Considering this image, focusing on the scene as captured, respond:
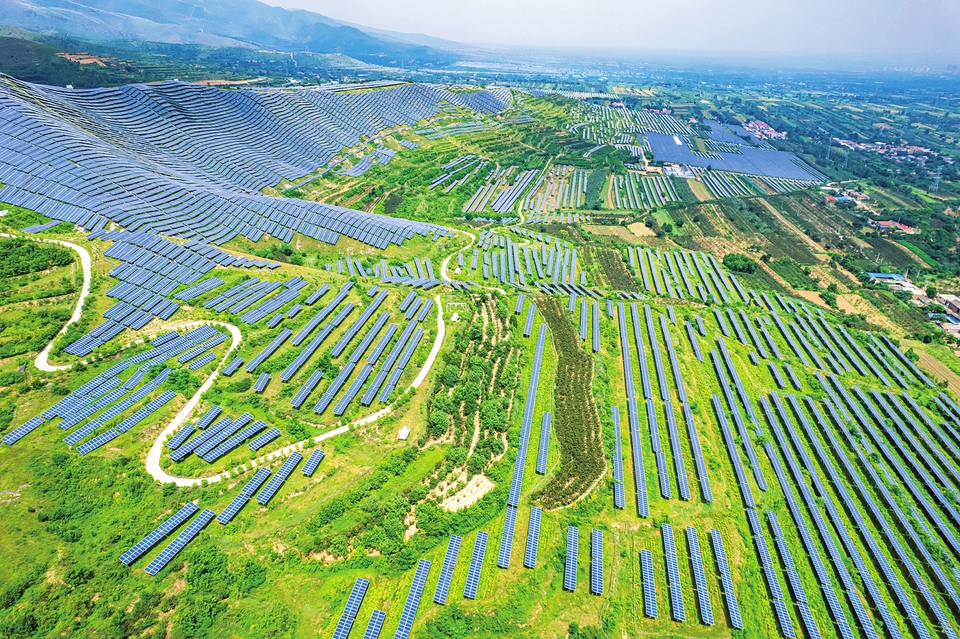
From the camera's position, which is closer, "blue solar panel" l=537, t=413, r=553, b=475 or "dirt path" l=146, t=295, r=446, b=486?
"dirt path" l=146, t=295, r=446, b=486

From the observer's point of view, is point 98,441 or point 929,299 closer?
point 98,441

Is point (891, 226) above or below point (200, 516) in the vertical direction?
above

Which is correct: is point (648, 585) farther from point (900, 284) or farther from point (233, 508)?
point (900, 284)

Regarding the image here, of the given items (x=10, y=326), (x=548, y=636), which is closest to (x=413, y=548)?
(x=548, y=636)

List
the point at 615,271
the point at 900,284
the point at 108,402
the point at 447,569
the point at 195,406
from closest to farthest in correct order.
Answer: the point at 447,569, the point at 108,402, the point at 195,406, the point at 615,271, the point at 900,284

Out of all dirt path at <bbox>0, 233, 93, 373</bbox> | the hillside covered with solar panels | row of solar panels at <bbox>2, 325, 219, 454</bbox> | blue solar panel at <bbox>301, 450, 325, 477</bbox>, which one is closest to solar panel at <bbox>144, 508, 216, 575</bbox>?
the hillside covered with solar panels

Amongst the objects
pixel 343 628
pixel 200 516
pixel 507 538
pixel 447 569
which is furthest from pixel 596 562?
pixel 200 516

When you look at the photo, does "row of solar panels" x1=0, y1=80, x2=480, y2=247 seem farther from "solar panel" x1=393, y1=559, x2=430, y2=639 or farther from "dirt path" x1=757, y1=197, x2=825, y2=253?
"dirt path" x1=757, y1=197, x2=825, y2=253
